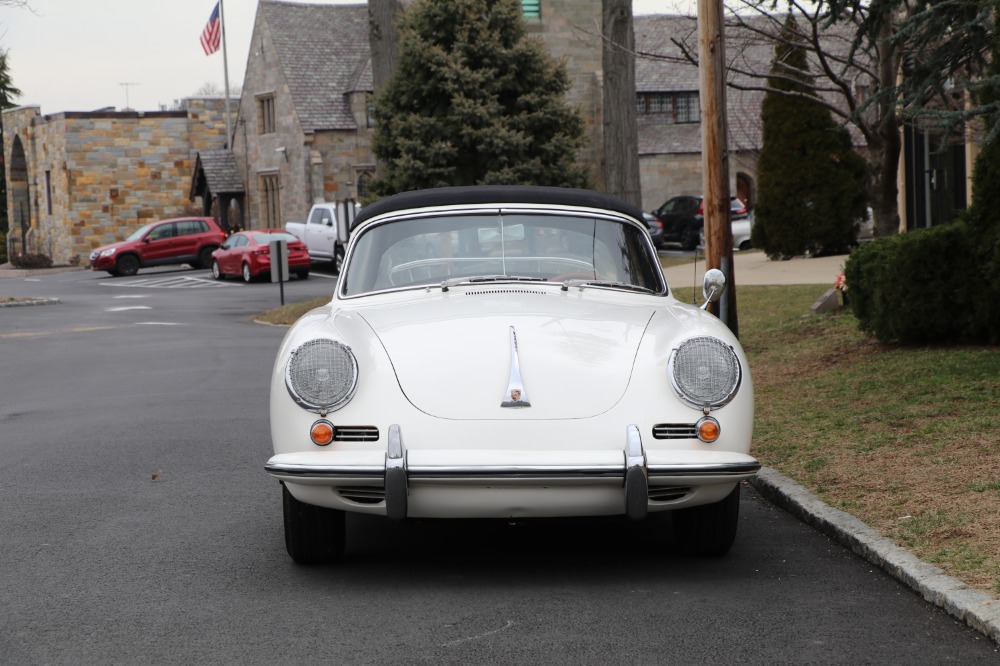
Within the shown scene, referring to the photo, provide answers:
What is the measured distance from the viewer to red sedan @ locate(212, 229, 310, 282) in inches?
1351

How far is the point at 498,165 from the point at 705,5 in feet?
52.6

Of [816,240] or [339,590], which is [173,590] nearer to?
[339,590]

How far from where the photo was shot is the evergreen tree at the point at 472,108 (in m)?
26.6

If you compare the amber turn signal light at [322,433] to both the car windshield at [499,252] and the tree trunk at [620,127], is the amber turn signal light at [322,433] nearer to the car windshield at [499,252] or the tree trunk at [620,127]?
the car windshield at [499,252]

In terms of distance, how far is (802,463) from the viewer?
732cm

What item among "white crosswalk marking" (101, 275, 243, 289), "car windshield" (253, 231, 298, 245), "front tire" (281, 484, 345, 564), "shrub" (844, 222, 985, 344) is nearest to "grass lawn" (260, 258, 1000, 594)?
"shrub" (844, 222, 985, 344)

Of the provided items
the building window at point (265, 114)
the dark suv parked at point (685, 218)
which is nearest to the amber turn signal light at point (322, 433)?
the dark suv parked at point (685, 218)

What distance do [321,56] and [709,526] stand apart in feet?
148

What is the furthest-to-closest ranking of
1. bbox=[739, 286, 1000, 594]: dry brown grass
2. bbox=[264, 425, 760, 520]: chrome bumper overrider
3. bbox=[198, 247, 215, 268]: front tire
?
1. bbox=[198, 247, 215, 268]: front tire
2. bbox=[739, 286, 1000, 594]: dry brown grass
3. bbox=[264, 425, 760, 520]: chrome bumper overrider

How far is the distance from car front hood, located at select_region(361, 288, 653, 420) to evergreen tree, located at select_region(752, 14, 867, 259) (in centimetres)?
2025

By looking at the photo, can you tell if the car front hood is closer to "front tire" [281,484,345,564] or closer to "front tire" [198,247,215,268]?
"front tire" [281,484,345,564]

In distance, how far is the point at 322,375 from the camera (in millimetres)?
5098

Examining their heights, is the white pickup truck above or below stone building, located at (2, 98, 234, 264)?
below

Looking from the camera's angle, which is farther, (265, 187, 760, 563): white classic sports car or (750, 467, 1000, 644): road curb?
(265, 187, 760, 563): white classic sports car
